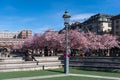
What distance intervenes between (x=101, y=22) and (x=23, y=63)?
96.6m

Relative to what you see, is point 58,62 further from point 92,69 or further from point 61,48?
point 61,48

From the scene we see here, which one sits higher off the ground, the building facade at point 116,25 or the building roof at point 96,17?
the building roof at point 96,17

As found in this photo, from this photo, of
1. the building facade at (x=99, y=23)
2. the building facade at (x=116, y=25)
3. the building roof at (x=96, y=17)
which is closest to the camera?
the building facade at (x=116, y=25)

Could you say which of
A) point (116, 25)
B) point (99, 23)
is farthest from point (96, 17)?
point (116, 25)

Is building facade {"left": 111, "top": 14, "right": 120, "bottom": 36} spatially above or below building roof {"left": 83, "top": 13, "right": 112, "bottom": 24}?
below

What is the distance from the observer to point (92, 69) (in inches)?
1008

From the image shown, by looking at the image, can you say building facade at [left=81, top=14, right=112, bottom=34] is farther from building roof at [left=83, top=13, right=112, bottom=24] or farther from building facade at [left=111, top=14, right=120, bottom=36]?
building facade at [left=111, top=14, right=120, bottom=36]

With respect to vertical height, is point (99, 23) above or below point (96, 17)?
below

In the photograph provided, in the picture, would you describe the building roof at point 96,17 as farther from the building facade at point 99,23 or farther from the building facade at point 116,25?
the building facade at point 116,25

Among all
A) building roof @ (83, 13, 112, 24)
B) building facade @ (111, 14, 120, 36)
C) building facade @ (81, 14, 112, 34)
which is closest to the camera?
building facade @ (111, 14, 120, 36)

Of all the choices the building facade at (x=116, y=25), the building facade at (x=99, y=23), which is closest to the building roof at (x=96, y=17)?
the building facade at (x=99, y=23)

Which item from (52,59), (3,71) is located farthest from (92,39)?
(3,71)

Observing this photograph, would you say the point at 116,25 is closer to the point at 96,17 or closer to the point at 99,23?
the point at 99,23

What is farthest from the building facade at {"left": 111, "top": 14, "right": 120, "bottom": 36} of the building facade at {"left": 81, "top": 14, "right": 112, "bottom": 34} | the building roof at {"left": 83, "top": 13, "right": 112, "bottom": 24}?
the building roof at {"left": 83, "top": 13, "right": 112, "bottom": 24}
